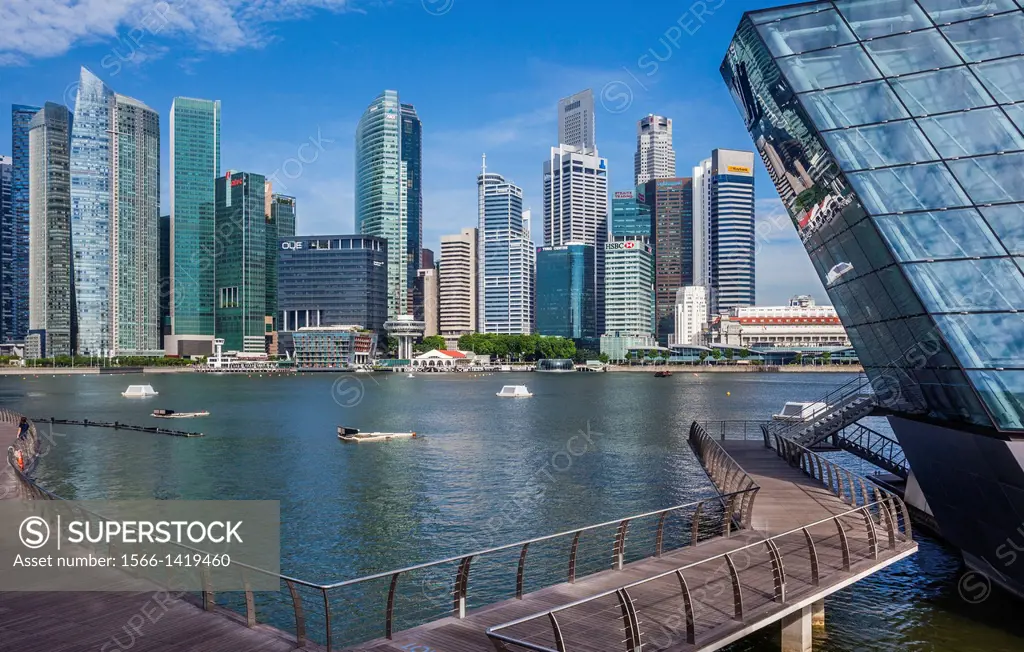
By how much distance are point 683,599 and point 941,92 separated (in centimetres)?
1512

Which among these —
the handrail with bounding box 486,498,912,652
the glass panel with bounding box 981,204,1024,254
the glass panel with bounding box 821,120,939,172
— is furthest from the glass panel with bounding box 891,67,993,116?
the handrail with bounding box 486,498,912,652

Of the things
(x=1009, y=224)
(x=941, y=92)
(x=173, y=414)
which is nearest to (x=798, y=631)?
(x=1009, y=224)

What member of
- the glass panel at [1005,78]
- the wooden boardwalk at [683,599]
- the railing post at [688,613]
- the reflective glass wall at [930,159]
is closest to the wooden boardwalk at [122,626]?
the wooden boardwalk at [683,599]

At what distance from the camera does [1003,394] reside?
20.6m

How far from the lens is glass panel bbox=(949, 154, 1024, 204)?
20.0 meters

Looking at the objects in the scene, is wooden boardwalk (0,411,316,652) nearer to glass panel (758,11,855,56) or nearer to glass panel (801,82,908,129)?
glass panel (801,82,908,129)

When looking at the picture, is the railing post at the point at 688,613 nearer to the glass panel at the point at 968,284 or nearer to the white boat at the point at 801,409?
the glass panel at the point at 968,284

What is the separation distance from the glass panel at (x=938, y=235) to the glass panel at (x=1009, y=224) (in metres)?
0.18

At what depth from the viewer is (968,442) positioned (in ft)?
73.7

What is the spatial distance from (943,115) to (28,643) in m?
24.5

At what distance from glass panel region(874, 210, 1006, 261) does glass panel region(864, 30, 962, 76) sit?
163 inches

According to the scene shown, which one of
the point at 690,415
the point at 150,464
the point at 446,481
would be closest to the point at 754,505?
the point at 446,481

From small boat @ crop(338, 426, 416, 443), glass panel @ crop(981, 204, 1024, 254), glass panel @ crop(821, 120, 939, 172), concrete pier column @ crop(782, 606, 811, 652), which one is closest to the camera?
concrete pier column @ crop(782, 606, 811, 652)

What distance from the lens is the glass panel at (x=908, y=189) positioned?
20734 millimetres
